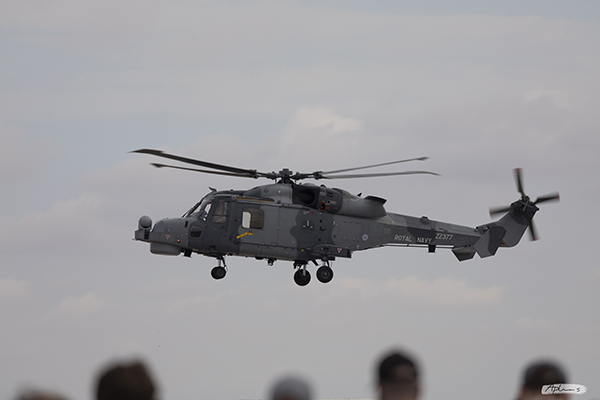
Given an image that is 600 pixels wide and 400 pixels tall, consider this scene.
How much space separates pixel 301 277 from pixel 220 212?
3.96 meters

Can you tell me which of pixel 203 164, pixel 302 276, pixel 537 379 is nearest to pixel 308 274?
pixel 302 276

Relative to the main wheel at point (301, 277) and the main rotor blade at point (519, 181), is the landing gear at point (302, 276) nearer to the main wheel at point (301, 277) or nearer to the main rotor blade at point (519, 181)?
the main wheel at point (301, 277)

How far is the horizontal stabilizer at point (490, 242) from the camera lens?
99.2 ft

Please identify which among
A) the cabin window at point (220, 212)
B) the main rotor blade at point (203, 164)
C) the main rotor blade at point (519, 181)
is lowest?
the cabin window at point (220, 212)

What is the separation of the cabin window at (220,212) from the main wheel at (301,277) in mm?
3601

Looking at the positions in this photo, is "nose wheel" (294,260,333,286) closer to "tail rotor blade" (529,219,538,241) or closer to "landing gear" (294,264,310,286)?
"landing gear" (294,264,310,286)

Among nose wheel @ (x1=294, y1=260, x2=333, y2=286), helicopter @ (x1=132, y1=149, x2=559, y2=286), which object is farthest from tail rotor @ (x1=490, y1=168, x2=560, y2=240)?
nose wheel @ (x1=294, y1=260, x2=333, y2=286)

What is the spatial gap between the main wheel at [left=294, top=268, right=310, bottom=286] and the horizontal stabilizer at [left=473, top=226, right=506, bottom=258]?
22.0 feet

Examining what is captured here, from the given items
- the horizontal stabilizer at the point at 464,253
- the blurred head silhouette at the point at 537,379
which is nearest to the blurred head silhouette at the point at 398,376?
the blurred head silhouette at the point at 537,379

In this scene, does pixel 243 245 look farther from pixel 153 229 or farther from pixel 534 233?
pixel 534 233

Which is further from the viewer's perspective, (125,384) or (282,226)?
(282,226)

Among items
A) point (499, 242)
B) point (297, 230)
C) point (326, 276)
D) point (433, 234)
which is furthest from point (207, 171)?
point (499, 242)

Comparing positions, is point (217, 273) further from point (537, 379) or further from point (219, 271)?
point (537, 379)

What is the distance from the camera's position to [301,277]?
28.1 meters
